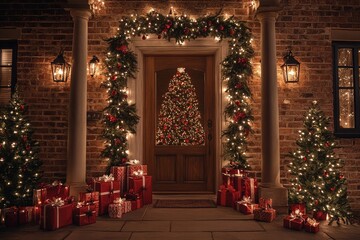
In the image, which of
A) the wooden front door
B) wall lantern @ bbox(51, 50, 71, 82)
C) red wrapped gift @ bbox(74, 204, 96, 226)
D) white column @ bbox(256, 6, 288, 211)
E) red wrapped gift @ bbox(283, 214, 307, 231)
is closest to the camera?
red wrapped gift @ bbox(283, 214, 307, 231)

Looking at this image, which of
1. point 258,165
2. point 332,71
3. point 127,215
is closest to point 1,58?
point 127,215

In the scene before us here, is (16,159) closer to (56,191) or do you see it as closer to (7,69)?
(56,191)

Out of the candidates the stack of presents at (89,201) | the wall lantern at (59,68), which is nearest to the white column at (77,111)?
the stack of presents at (89,201)

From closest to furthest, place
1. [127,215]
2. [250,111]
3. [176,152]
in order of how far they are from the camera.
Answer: [127,215]
[250,111]
[176,152]

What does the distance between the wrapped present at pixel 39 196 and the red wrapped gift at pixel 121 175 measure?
107cm

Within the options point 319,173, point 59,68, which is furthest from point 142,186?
point 319,173

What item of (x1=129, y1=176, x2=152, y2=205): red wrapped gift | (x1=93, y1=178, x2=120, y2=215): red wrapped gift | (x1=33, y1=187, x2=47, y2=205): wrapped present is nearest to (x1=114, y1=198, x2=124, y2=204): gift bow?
(x1=93, y1=178, x2=120, y2=215): red wrapped gift

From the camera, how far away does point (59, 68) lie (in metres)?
Answer: 5.57

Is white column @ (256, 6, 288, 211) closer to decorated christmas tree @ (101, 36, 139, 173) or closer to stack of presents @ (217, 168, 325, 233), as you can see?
stack of presents @ (217, 168, 325, 233)

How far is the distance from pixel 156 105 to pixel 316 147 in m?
2.93

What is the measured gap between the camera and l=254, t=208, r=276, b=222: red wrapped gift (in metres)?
4.44

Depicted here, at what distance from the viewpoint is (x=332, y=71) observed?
5.98m

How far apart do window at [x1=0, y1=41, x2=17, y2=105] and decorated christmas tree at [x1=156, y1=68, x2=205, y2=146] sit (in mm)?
2806

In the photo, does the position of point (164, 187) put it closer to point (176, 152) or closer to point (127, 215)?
point (176, 152)
